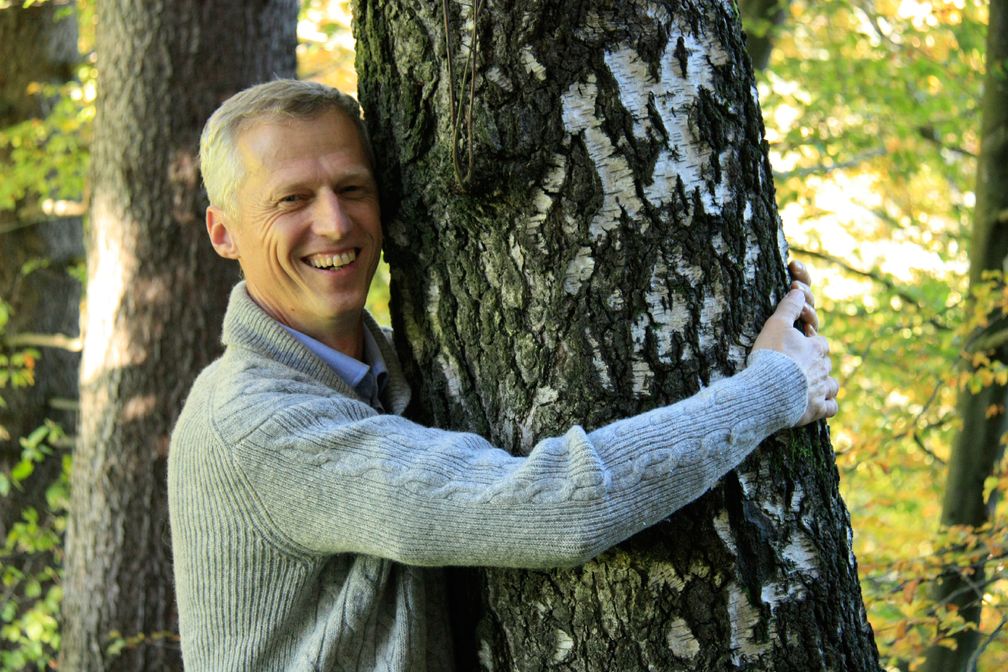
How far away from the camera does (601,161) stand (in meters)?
2.12

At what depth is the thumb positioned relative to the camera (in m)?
2.22

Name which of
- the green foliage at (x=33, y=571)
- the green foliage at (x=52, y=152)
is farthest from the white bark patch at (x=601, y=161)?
the green foliage at (x=52, y=152)

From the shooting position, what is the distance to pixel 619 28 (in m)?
2.11

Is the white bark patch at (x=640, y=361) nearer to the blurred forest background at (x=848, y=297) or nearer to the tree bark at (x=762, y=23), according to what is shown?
the blurred forest background at (x=848, y=297)

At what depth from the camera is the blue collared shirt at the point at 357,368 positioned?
2467 mm

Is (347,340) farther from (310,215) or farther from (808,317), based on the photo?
(808,317)

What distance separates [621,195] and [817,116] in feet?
18.2

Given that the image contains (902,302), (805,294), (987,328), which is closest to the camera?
(805,294)

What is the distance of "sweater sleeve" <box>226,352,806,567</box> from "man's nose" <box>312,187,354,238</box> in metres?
0.44

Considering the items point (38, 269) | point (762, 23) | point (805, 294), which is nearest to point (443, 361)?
point (805, 294)

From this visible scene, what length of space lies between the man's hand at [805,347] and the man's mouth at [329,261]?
94cm

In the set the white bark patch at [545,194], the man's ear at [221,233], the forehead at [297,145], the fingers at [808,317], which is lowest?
the fingers at [808,317]

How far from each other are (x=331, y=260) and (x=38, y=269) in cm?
547

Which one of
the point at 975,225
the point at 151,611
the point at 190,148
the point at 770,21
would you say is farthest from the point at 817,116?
the point at 151,611
